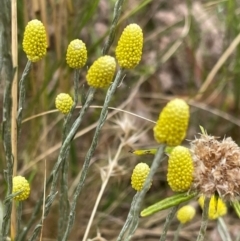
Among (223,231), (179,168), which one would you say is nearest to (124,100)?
(223,231)

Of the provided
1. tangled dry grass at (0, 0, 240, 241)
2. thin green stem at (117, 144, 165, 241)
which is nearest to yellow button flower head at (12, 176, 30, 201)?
thin green stem at (117, 144, 165, 241)

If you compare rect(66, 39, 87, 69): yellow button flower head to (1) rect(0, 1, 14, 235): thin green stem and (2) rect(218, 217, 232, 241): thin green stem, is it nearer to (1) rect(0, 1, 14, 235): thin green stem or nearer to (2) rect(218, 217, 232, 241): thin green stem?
(1) rect(0, 1, 14, 235): thin green stem

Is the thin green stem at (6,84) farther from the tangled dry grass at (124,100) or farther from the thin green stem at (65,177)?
the tangled dry grass at (124,100)

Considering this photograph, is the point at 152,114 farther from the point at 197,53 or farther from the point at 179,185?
the point at 179,185


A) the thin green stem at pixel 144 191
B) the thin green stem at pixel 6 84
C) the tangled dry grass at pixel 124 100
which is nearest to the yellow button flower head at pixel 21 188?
the thin green stem at pixel 6 84

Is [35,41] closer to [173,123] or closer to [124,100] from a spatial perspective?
[173,123]

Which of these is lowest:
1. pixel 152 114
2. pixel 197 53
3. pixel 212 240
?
pixel 212 240

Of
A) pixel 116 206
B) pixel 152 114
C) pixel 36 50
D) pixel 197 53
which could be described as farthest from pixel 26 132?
pixel 36 50
